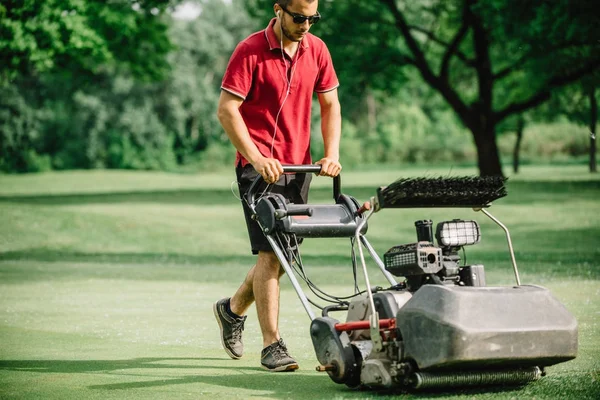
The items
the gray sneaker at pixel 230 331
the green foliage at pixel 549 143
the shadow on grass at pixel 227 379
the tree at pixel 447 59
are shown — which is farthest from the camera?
the green foliage at pixel 549 143

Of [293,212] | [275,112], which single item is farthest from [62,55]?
[293,212]

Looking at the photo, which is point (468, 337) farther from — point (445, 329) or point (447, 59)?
point (447, 59)

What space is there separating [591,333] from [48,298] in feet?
20.4

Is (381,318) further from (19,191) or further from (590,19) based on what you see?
(19,191)

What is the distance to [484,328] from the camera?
4.63 m

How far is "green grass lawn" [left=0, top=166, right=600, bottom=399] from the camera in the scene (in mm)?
5738

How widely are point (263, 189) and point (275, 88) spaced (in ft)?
2.11

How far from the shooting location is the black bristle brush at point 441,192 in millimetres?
4902

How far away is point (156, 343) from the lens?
25.2 feet

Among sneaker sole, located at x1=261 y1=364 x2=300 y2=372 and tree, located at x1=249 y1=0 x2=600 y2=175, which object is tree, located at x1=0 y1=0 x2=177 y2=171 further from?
sneaker sole, located at x1=261 y1=364 x2=300 y2=372

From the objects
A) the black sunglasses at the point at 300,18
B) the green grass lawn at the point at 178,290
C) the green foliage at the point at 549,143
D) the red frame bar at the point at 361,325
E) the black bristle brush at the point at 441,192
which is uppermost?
the black sunglasses at the point at 300,18

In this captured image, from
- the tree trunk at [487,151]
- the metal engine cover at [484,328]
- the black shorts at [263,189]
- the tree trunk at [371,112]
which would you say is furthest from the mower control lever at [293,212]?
the tree trunk at [371,112]

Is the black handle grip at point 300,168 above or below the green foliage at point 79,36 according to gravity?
below

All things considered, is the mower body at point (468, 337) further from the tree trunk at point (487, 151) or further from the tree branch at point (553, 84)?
the tree trunk at point (487, 151)
